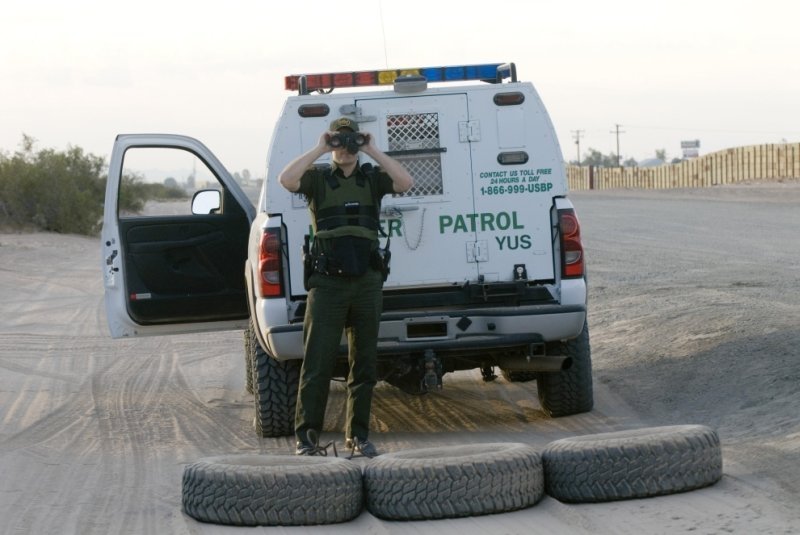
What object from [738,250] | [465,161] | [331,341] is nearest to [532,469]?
[331,341]

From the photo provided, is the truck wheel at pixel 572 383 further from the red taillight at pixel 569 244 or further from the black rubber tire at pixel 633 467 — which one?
the black rubber tire at pixel 633 467

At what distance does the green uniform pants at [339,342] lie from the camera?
7719 mm

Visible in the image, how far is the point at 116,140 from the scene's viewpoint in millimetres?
9656

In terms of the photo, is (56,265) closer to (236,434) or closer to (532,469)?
(236,434)

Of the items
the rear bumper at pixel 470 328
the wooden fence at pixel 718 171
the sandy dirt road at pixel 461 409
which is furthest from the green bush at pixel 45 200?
the rear bumper at pixel 470 328

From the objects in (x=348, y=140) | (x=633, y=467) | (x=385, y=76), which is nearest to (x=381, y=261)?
(x=348, y=140)

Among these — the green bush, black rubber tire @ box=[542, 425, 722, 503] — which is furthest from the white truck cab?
the green bush

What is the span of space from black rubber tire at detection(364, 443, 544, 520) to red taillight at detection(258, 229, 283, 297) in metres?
2.18

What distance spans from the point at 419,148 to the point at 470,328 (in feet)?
3.93

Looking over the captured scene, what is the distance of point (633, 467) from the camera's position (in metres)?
6.27

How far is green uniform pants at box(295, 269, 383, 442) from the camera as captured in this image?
7719 millimetres

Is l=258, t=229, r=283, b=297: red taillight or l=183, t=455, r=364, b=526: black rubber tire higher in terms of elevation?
l=258, t=229, r=283, b=297: red taillight

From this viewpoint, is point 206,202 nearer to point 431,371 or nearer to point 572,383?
point 431,371

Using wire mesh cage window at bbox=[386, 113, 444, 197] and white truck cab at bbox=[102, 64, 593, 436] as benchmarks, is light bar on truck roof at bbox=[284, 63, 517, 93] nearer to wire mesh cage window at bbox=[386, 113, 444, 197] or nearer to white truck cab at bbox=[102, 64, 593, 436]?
white truck cab at bbox=[102, 64, 593, 436]
